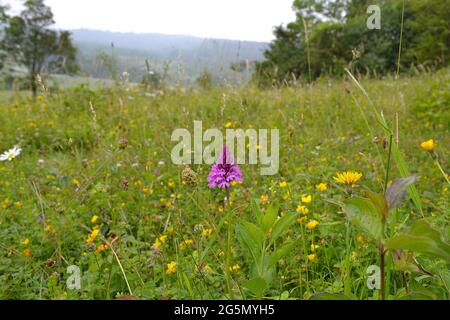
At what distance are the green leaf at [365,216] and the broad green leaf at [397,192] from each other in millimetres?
35

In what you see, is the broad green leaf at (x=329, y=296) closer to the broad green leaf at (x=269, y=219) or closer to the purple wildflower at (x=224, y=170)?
the broad green leaf at (x=269, y=219)

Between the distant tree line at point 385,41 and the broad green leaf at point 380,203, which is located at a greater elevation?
the distant tree line at point 385,41

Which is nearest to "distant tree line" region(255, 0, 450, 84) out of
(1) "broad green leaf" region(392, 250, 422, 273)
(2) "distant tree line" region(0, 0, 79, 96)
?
(1) "broad green leaf" region(392, 250, 422, 273)

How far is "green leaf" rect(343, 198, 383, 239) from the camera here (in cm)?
74

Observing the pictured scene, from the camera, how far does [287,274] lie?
1.38 m

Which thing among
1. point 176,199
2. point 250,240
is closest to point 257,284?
point 250,240

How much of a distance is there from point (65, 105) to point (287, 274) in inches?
146

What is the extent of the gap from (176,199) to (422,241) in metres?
1.38

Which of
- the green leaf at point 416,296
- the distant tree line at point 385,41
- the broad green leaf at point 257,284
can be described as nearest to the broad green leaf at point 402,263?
the green leaf at point 416,296

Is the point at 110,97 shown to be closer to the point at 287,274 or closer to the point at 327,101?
the point at 327,101

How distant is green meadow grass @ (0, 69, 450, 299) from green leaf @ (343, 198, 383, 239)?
0.06 m

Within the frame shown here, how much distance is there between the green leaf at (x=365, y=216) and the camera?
29.1 inches

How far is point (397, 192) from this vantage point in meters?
0.75
